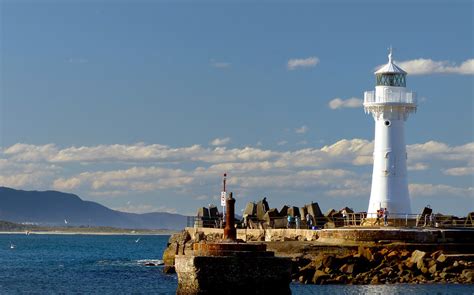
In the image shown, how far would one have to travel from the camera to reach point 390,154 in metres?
54.8

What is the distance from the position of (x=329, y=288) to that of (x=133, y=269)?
23305mm

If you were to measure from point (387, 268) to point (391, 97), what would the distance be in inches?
446

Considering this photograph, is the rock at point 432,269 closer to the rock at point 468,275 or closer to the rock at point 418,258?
the rock at point 418,258

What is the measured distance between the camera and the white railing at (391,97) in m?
55.3

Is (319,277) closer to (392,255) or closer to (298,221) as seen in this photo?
(392,255)

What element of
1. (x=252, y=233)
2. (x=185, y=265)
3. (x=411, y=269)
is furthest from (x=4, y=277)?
(x=185, y=265)

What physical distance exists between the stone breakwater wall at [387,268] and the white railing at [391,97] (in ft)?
30.9

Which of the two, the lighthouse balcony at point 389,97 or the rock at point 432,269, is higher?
the lighthouse balcony at point 389,97

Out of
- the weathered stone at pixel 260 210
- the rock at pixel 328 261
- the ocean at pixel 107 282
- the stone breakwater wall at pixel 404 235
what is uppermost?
the weathered stone at pixel 260 210

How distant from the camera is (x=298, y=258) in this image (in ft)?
160

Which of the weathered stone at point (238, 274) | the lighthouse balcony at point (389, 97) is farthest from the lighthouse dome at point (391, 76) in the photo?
the weathered stone at point (238, 274)

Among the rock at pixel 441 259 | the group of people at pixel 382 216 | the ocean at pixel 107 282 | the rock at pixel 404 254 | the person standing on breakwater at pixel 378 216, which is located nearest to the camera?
the ocean at pixel 107 282

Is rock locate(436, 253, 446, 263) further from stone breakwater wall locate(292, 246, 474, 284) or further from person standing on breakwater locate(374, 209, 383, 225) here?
person standing on breakwater locate(374, 209, 383, 225)

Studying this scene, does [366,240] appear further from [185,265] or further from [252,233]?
[185,265]
